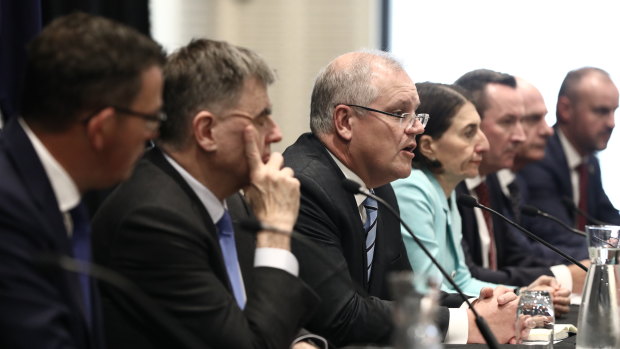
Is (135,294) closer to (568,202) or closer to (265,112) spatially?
(265,112)

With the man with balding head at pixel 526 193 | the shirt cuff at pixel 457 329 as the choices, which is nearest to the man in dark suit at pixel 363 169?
the shirt cuff at pixel 457 329

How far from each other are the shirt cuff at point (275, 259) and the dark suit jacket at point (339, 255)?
0.73 ft

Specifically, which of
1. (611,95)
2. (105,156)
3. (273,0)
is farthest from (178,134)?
A: (611,95)

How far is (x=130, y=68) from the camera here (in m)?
1.53

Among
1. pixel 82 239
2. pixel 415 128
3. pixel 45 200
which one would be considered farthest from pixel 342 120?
pixel 45 200

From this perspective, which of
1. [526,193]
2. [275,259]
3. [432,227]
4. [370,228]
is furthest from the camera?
[526,193]

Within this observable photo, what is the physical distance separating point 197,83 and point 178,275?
403 mm

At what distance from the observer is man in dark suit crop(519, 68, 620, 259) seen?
15.0 feet

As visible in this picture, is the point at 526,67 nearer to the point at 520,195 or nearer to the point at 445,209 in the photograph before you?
the point at 520,195

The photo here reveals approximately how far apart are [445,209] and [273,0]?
2456 mm

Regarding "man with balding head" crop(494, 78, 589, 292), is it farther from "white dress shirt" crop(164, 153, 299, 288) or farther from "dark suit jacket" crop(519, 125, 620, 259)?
"white dress shirt" crop(164, 153, 299, 288)

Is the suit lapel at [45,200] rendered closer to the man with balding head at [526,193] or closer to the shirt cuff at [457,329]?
the shirt cuff at [457,329]

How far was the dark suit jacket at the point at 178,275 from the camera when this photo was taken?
5.59ft

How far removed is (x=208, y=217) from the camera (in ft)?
6.09
